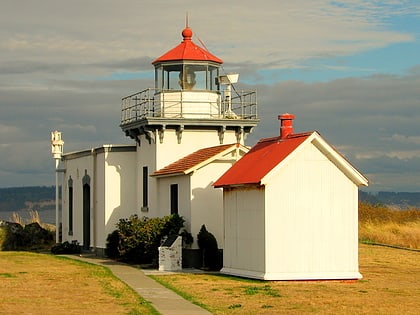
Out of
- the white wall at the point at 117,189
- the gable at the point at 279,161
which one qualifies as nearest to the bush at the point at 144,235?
the white wall at the point at 117,189

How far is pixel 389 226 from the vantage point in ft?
163

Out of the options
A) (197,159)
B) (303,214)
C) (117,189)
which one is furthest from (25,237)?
(303,214)

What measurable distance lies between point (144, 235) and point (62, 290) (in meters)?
8.53

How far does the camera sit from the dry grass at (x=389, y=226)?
143 ft

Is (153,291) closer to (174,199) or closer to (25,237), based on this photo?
(174,199)

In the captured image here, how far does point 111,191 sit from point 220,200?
6360mm

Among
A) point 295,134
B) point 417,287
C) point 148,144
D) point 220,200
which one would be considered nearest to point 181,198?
point 220,200

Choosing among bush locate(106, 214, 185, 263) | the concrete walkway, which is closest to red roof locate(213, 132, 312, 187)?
bush locate(106, 214, 185, 263)

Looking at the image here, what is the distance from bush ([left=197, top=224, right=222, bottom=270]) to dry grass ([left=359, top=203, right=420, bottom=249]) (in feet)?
42.1

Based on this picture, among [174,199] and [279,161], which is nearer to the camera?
[279,161]

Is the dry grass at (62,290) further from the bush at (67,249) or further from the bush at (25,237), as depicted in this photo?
the bush at (25,237)

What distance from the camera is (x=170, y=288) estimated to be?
982 inches

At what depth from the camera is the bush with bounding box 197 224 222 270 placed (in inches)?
1234

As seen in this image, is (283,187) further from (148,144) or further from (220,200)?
(148,144)
